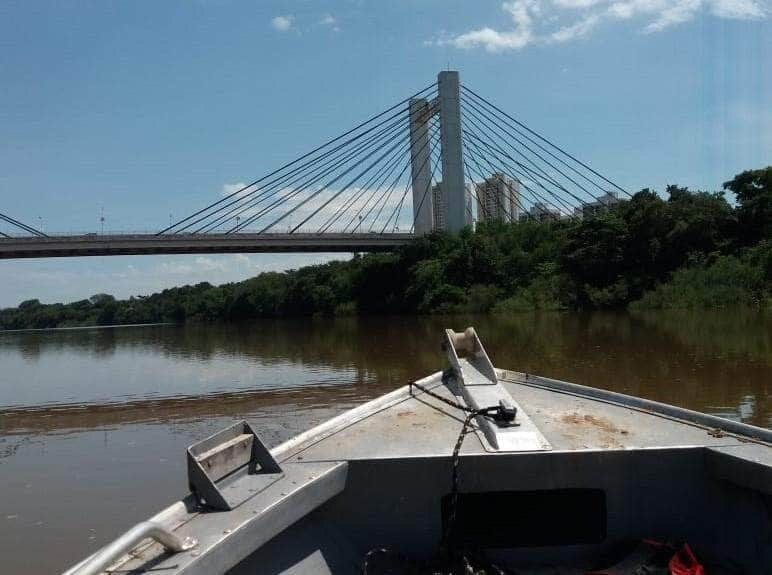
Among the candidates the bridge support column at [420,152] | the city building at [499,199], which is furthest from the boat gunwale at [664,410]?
the city building at [499,199]

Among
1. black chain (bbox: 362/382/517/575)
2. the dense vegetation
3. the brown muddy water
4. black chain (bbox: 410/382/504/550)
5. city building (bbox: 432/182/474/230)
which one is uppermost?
city building (bbox: 432/182/474/230)

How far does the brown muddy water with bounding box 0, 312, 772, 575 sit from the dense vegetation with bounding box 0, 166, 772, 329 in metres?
5.17

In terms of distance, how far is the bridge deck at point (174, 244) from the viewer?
28641 millimetres

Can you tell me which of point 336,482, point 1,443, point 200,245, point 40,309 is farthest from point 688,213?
point 40,309

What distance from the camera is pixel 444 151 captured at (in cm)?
3372

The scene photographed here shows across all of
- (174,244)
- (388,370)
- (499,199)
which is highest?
(499,199)

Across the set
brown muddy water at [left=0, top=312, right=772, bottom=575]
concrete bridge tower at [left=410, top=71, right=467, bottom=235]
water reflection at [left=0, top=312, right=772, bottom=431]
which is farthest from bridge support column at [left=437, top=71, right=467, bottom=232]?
brown muddy water at [left=0, top=312, right=772, bottom=575]

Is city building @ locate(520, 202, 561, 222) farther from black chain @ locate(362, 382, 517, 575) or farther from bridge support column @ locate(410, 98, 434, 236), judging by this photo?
black chain @ locate(362, 382, 517, 575)

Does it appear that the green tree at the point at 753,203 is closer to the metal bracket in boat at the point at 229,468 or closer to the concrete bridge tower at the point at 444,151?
the concrete bridge tower at the point at 444,151

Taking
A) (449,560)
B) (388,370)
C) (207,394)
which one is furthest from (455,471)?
(388,370)

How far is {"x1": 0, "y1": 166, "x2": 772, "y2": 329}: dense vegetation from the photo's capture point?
76.2 feet

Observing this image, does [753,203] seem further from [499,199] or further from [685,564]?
[685,564]

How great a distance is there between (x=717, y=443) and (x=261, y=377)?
10255mm

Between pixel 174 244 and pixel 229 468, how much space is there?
30.2 m
